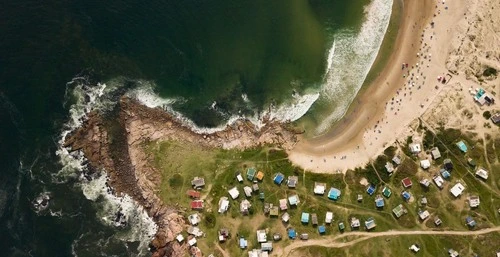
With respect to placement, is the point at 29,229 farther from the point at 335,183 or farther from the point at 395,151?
the point at 395,151

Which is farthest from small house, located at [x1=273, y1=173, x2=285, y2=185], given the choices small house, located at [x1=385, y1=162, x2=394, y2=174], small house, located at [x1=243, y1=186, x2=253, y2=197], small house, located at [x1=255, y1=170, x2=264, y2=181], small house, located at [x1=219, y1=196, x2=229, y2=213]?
small house, located at [x1=385, y1=162, x2=394, y2=174]

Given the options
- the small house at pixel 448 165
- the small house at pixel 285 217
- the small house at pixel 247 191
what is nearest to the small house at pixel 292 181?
the small house at pixel 285 217

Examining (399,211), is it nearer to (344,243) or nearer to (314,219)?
(344,243)

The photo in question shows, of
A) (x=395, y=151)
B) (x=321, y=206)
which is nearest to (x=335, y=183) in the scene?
(x=321, y=206)

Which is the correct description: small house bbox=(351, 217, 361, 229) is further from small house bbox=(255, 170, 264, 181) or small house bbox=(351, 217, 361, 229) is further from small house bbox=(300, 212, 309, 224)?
small house bbox=(255, 170, 264, 181)

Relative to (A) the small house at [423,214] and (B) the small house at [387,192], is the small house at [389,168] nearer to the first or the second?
(B) the small house at [387,192]

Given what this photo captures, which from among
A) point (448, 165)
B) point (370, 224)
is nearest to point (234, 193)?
point (370, 224)
